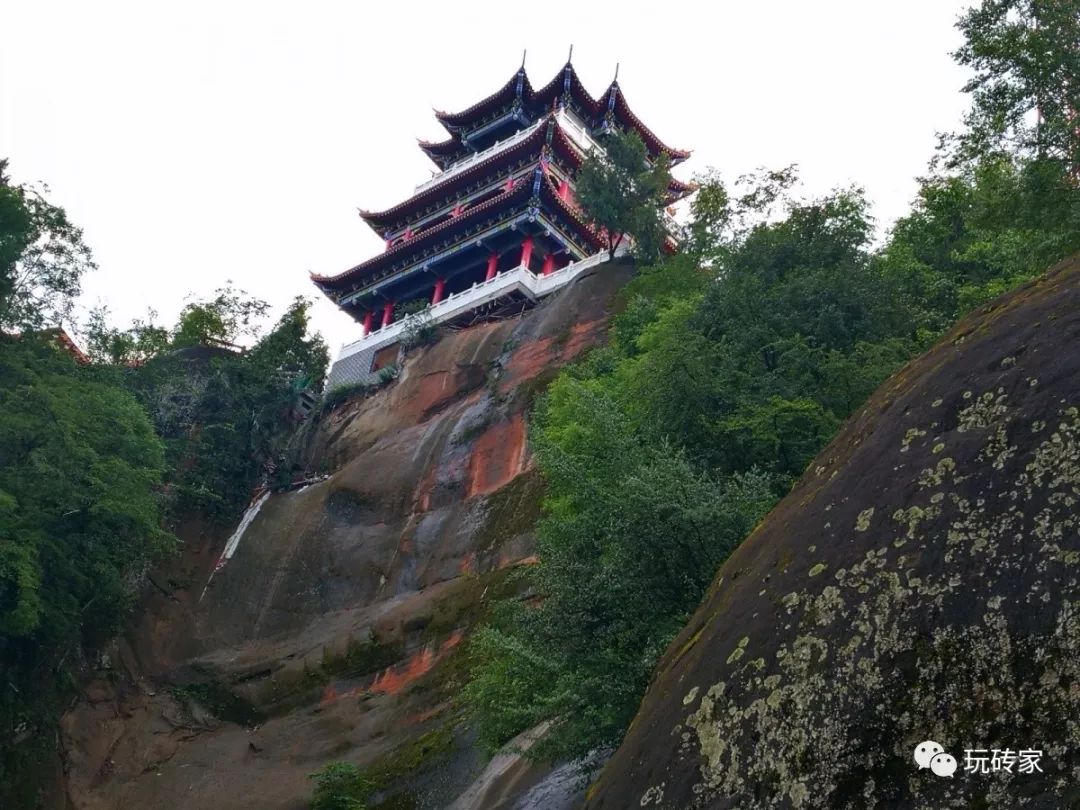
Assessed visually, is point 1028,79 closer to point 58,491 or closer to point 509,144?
point 58,491

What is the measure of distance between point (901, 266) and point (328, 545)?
15.5 meters

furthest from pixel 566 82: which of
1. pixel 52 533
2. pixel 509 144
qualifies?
pixel 52 533

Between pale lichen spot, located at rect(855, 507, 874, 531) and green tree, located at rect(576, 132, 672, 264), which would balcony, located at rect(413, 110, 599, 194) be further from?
pale lichen spot, located at rect(855, 507, 874, 531)

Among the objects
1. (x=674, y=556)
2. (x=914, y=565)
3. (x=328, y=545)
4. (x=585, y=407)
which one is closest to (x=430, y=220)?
(x=328, y=545)

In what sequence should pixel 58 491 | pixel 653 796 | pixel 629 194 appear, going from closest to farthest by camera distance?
pixel 653 796 < pixel 58 491 < pixel 629 194

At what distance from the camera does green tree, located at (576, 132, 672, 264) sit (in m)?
31.1

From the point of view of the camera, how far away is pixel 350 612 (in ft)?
82.0

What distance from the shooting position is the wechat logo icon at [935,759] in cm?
506

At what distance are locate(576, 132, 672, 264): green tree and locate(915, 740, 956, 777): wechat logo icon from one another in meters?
26.7

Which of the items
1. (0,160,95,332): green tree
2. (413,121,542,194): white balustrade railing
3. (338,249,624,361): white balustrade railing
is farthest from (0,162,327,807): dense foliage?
(413,121,542,194): white balustrade railing

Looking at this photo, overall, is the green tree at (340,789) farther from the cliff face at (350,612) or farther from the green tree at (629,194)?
the green tree at (629,194)

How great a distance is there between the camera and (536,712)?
Answer: 11398 millimetres

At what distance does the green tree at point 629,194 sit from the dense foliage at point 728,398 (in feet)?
25.4

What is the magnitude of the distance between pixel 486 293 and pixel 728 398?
23140 millimetres
